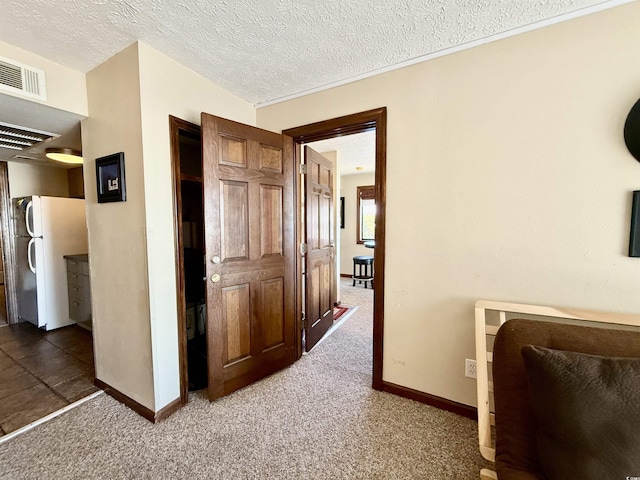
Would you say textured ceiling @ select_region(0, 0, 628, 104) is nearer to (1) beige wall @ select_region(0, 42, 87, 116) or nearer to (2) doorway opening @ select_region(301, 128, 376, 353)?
(1) beige wall @ select_region(0, 42, 87, 116)

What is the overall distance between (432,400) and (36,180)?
512 centimetres

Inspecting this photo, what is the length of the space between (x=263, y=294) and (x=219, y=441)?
0.95 meters

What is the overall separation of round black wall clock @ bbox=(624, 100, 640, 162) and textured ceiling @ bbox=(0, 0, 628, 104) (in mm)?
545

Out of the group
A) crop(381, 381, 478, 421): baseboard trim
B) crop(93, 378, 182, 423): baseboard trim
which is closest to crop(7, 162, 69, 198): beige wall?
crop(93, 378, 182, 423): baseboard trim

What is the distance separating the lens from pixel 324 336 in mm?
2936

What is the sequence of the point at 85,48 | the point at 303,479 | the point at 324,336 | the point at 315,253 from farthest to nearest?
the point at 324,336 → the point at 315,253 → the point at 85,48 → the point at 303,479

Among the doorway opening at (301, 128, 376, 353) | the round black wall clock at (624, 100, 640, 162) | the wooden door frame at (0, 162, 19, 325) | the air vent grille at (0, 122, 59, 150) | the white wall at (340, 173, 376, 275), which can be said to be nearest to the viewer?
the round black wall clock at (624, 100, 640, 162)

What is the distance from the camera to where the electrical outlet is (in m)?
1.64

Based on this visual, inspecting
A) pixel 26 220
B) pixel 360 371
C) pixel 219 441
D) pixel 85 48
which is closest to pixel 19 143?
pixel 26 220

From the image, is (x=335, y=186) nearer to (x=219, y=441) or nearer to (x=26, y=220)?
(x=219, y=441)

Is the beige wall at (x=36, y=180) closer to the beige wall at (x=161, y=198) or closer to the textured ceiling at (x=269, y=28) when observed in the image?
the textured ceiling at (x=269, y=28)

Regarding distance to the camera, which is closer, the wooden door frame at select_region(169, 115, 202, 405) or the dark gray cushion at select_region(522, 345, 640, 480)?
the dark gray cushion at select_region(522, 345, 640, 480)

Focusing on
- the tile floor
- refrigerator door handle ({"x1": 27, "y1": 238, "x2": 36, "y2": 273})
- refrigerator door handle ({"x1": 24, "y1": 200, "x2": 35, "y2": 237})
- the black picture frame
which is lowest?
the tile floor

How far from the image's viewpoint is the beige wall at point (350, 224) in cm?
596
